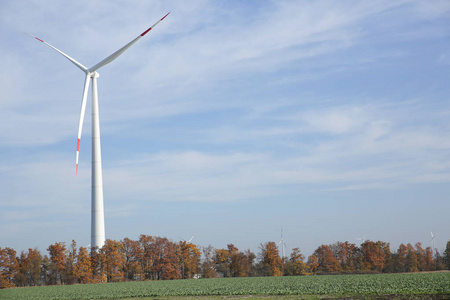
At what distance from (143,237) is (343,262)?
197 ft

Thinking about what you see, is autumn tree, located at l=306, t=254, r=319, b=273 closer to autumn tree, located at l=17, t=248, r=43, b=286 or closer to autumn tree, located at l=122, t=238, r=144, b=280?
autumn tree, located at l=122, t=238, r=144, b=280

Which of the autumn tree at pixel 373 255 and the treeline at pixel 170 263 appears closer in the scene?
the treeline at pixel 170 263

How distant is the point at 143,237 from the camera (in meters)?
119

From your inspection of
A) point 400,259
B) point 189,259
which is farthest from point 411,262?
point 189,259

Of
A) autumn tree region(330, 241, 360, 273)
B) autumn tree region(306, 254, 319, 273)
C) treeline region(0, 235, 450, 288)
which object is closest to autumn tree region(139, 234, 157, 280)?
treeline region(0, 235, 450, 288)

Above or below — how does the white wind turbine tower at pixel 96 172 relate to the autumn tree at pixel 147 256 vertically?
above

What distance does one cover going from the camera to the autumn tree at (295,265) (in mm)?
114562

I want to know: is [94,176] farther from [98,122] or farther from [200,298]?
[200,298]

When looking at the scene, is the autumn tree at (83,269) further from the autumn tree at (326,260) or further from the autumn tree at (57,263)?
the autumn tree at (326,260)

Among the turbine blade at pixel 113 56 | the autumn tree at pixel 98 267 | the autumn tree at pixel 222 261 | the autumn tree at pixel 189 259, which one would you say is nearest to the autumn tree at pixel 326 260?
the autumn tree at pixel 222 261

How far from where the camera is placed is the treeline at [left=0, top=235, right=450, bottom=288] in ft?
340

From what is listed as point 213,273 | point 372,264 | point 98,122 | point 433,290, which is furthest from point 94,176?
point 372,264

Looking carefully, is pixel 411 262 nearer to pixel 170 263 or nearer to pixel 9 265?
pixel 170 263

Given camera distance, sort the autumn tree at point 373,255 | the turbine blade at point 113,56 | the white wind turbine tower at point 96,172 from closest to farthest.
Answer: the turbine blade at point 113,56
the white wind turbine tower at point 96,172
the autumn tree at point 373,255
